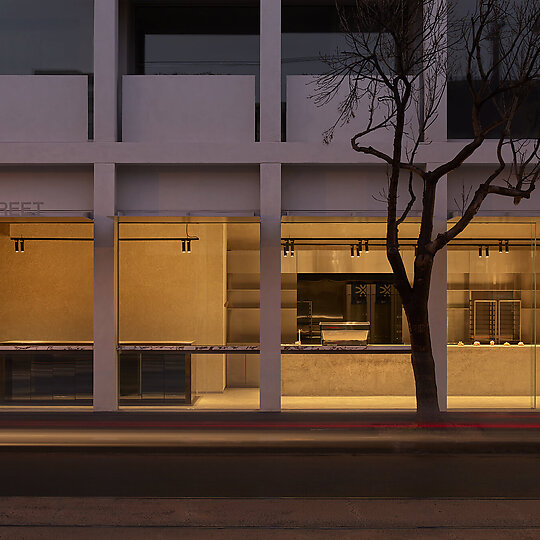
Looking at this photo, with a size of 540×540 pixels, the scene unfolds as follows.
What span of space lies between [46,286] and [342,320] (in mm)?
5841

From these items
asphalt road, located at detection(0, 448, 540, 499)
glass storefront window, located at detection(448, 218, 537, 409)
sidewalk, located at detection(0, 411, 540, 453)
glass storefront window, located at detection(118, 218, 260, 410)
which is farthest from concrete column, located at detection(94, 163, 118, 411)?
glass storefront window, located at detection(448, 218, 537, 409)

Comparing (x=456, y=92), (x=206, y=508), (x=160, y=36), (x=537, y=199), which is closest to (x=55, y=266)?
(x=160, y=36)

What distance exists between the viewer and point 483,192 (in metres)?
9.57

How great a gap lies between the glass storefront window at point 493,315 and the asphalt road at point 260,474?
342 cm

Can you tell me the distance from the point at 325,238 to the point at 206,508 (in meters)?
6.77

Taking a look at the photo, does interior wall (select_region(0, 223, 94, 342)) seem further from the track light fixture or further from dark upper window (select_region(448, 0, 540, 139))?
dark upper window (select_region(448, 0, 540, 139))

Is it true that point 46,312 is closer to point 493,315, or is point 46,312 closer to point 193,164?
point 193,164

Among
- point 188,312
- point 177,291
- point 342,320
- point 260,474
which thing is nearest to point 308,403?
point 342,320

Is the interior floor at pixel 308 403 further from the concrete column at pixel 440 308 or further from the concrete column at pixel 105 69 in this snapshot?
the concrete column at pixel 105 69

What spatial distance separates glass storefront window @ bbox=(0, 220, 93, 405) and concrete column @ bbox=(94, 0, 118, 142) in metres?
1.76

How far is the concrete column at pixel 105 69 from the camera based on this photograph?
12.3 meters

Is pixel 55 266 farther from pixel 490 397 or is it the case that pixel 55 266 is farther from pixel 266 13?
pixel 490 397

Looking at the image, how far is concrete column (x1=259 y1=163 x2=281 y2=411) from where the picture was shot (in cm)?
1215

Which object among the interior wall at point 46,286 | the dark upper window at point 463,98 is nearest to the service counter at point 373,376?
the interior wall at point 46,286
